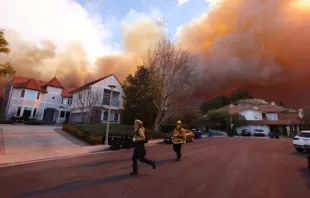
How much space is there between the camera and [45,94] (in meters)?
42.6

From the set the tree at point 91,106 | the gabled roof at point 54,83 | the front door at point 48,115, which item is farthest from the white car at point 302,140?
the gabled roof at point 54,83

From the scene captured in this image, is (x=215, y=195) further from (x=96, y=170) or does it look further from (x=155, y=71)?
(x=155, y=71)

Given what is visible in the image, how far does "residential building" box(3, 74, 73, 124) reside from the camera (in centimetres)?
3844

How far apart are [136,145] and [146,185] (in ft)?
5.29

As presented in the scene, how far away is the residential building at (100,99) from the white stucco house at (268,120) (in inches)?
1214

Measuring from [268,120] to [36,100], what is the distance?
57.0 m

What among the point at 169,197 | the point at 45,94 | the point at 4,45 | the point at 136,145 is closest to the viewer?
the point at 169,197

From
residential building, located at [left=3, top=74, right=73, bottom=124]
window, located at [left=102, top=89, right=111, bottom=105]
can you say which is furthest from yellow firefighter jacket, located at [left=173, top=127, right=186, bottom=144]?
residential building, located at [left=3, top=74, right=73, bottom=124]

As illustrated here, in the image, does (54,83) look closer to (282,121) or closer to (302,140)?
(302,140)

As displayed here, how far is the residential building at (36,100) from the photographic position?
1513 inches

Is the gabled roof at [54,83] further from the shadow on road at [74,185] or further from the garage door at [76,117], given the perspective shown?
the shadow on road at [74,185]

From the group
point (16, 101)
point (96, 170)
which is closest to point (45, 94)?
point (16, 101)

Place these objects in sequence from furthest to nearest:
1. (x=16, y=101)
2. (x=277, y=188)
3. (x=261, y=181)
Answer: (x=16, y=101)
(x=261, y=181)
(x=277, y=188)

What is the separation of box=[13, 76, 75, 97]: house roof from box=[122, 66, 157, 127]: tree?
22.1 metres
